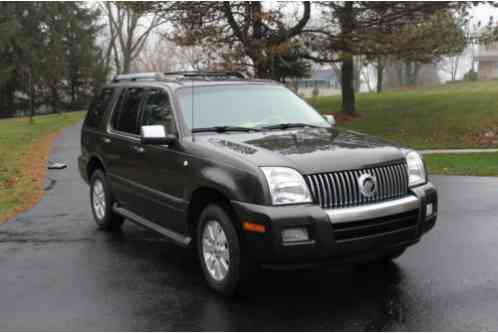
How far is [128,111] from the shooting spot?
682 centimetres

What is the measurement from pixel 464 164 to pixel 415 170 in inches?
334

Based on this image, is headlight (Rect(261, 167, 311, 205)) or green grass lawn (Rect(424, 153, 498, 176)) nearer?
headlight (Rect(261, 167, 311, 205))

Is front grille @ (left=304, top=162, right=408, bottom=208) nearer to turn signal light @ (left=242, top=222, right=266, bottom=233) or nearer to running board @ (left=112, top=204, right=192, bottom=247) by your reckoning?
turn signal light @ (left=242, top=222, right=266, bottom=233)

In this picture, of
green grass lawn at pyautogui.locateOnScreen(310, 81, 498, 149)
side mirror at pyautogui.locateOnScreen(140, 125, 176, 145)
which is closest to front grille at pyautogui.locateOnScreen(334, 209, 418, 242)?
side mirror at pyautogui.locateOnScreen(140, 125, 176, 145)

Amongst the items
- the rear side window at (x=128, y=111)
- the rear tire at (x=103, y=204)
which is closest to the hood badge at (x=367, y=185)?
the rear side window at (x=128, y=111)

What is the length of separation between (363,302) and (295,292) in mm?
599

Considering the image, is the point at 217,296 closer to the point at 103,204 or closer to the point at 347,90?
the point at 103,204

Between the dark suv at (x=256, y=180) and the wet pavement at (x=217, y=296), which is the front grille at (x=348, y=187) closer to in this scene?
the dark suv at (x=256, y=180)

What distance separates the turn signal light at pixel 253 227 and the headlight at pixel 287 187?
0.21m

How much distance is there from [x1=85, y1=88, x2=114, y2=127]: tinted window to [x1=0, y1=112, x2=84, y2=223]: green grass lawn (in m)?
2.08

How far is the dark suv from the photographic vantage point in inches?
174

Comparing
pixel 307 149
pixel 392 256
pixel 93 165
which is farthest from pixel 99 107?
pixel 392 256

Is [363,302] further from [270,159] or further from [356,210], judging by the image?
[270,159]

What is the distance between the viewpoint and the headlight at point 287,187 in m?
4.40
